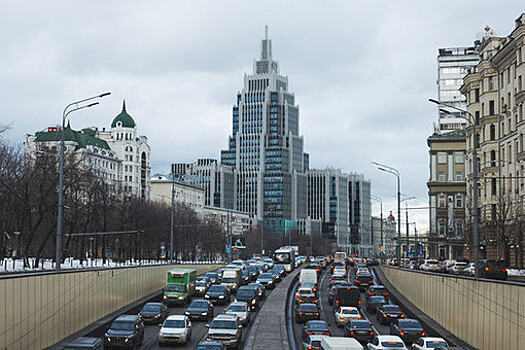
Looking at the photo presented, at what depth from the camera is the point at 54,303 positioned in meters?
31.2

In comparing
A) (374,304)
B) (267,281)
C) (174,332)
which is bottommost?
(267,281)

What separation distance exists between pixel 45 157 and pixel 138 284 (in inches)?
933

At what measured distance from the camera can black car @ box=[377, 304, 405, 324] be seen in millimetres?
43094

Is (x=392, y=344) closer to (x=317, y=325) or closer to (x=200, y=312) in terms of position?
(x=317, y=325)

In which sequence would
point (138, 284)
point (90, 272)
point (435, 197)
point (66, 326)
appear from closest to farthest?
point (66, 326) < point (90, 272) < point (138, 284) < point (435, 197)

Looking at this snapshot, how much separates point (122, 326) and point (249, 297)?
18.4 meters

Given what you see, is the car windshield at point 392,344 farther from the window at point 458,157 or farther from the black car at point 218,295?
the window at point 458,157

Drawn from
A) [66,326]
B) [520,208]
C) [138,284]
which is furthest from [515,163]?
[66,326]

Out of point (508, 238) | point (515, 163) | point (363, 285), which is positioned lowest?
point (363, 285)

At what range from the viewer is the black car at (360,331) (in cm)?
3569

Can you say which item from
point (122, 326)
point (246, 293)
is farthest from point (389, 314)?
point (122, 326)

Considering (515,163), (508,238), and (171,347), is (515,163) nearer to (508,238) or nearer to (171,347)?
(508,238)

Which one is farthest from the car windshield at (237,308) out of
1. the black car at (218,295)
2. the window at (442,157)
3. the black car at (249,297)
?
the window at (442,157)

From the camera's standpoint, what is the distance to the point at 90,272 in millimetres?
37719
